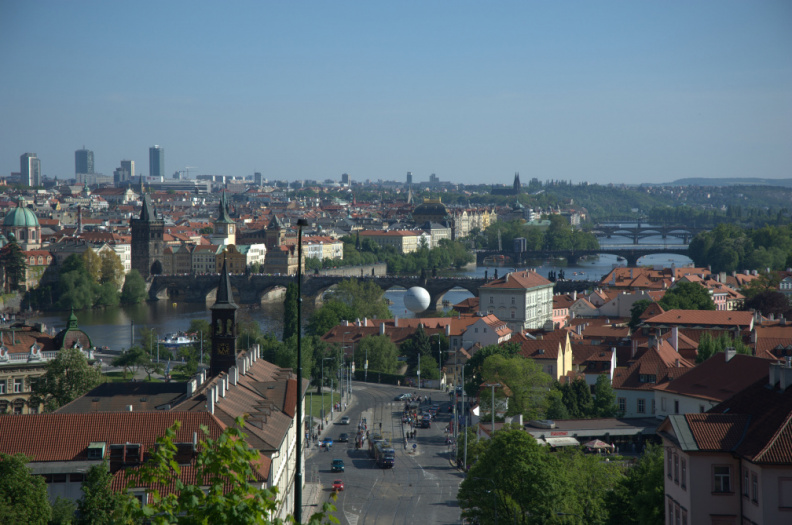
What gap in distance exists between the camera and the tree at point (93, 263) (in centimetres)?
9244

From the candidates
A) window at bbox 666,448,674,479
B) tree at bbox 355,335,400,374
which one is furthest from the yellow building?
window at bbox 666,448,674,479

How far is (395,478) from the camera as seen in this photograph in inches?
1081

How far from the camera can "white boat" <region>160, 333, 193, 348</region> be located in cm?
5791

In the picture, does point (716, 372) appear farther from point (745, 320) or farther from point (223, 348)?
point (745, 320)

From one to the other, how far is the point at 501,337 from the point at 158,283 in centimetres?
4975

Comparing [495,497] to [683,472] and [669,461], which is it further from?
[683,472]

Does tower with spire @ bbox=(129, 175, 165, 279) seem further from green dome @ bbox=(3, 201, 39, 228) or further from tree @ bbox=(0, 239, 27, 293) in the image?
tree @ bbox=(0, 239, 27, 293)

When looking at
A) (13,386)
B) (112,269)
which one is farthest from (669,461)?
(112,269)

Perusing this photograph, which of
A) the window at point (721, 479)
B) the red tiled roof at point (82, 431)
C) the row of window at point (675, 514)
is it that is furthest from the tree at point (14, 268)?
the window at point (721, 479)

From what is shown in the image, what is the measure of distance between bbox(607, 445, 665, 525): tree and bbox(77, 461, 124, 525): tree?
7322 mm

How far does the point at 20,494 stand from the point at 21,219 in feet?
313

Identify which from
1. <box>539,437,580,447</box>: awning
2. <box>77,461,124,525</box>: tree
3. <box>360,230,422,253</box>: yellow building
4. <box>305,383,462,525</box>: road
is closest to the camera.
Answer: <box>77,461,124,525</box>: tree

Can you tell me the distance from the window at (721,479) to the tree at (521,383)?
17496 mm

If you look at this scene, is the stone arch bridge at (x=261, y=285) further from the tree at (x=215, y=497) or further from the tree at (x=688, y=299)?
the tree at (x=215, y=497)
